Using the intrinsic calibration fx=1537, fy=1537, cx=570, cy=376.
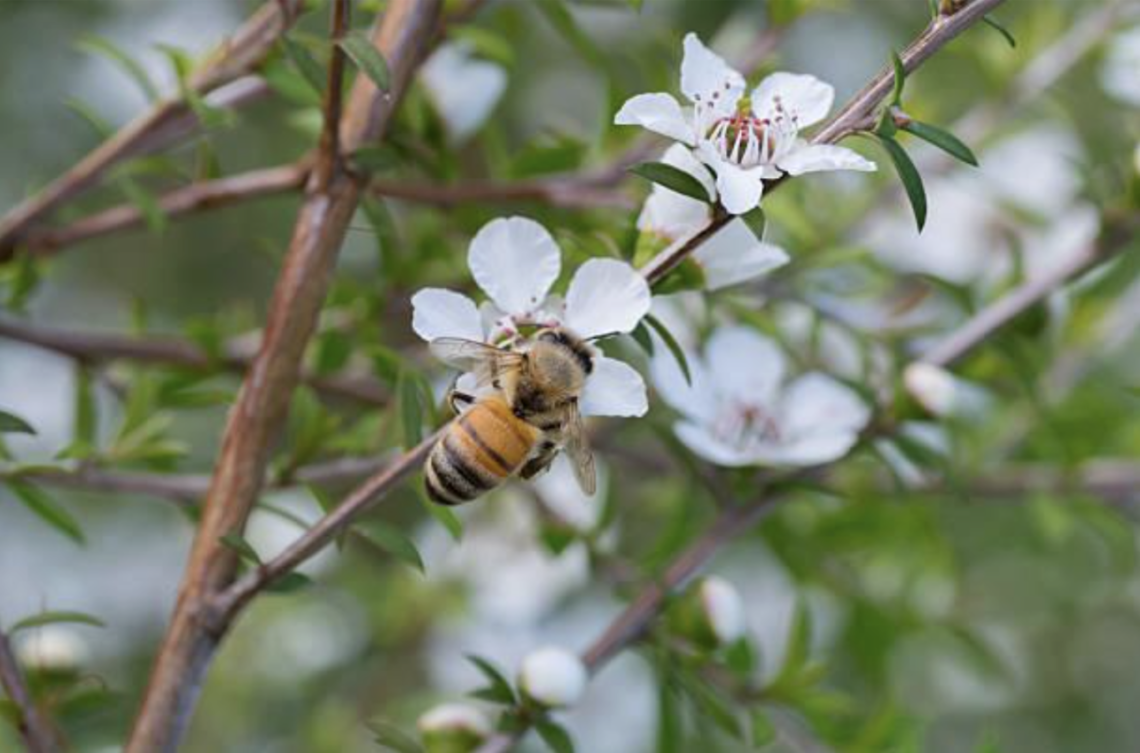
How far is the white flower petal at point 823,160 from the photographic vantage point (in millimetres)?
692

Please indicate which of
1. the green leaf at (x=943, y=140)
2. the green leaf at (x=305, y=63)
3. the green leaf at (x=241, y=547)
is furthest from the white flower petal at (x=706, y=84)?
the green leaf at (x=241, y=547)

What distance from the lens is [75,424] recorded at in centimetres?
112

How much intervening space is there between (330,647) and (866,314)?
2.79 ft

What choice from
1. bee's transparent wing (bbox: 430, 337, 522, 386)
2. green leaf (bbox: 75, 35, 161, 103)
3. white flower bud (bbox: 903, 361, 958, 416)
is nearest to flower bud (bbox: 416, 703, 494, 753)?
bee's transparent wing (bbox: 430, 337, 522, 386)

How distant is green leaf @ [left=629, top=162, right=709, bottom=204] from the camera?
0.72 m

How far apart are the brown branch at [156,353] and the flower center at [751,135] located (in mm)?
476

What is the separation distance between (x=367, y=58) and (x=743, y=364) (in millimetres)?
492

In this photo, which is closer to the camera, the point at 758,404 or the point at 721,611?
the point at 721,611

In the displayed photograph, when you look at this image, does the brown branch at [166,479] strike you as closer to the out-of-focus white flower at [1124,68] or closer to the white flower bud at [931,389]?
the white flower bud at [931,389]

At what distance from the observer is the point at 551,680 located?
0.91m

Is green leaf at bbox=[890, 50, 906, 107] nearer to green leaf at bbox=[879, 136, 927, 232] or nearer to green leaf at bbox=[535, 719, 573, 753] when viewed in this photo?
green leaf at bbox=[879, 136, 927, 232]

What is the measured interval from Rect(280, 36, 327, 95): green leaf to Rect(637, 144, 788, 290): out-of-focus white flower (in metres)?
0.19

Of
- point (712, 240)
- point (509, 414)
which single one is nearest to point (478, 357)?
point (509, 414)

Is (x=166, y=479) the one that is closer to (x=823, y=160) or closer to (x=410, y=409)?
(x=410, y=409)
